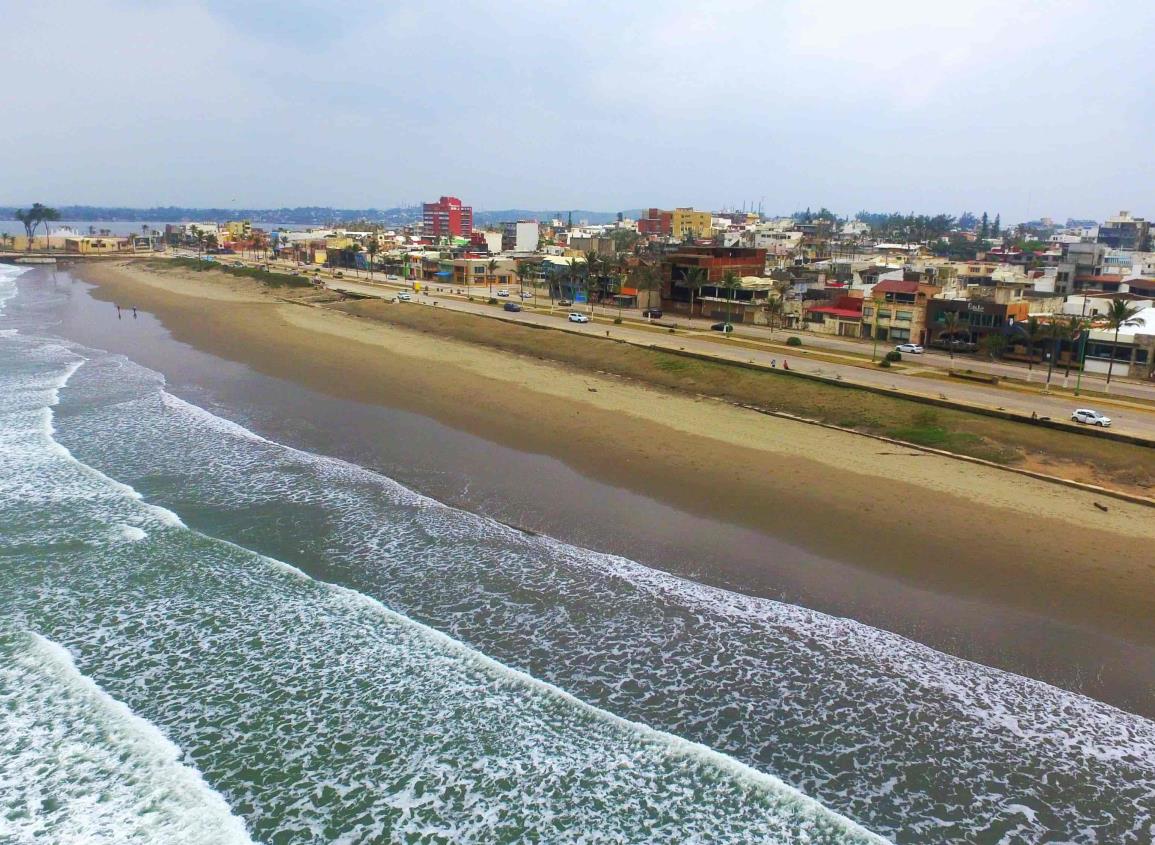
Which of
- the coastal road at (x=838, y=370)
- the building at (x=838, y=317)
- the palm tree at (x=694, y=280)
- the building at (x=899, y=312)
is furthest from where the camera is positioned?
the palm tree at (x=694, y=280)

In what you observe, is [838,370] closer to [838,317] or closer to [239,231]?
[838,317]

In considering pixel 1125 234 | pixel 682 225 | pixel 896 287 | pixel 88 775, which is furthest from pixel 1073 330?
pixel 682 225

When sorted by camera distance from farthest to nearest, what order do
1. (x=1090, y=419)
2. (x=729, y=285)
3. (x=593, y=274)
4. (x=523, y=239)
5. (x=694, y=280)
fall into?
(x=523, y=239)
(x=593, y=274)
(x=694, y=280)
(x=729, y=285)
(x=1090, y=419)

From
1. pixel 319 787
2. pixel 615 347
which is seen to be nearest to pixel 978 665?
pixel 319 787

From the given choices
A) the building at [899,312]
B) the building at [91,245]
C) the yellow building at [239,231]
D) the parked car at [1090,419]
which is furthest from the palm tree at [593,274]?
the building at [91,245]

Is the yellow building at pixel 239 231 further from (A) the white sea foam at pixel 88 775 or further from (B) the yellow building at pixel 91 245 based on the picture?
(A) the white sea foam at pixel 88 775
